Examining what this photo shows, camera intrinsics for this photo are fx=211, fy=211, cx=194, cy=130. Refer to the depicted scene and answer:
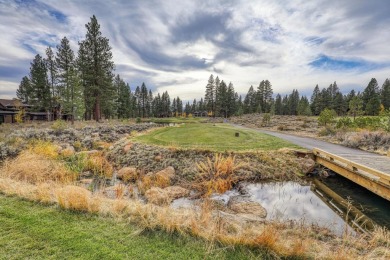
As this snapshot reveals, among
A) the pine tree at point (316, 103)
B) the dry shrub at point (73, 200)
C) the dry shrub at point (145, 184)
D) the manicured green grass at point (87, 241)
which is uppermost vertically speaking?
the pine tree at point (316, 103)

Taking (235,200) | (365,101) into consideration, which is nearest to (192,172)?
(235,200)

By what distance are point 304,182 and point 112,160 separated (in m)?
11.0

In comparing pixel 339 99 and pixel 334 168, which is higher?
pixel 339 99

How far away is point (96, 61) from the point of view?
96.6 ft

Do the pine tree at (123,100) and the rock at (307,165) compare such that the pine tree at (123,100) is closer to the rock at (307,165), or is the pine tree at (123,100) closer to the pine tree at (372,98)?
the rock at (307,165)

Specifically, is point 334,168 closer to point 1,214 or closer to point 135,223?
point 135,223

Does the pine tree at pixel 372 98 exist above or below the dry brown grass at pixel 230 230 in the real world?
above

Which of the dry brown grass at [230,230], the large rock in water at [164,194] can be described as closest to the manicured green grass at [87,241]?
the dry brown grass at [230,230]

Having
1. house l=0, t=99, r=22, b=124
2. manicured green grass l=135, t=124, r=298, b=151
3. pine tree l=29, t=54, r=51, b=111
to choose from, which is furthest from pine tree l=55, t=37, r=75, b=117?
manicured green grass l=135, t=124, r=298, b=151

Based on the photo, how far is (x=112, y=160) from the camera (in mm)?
13328

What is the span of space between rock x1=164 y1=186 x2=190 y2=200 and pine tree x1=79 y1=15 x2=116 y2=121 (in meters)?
24.5

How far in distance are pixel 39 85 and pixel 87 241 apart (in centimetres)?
4183

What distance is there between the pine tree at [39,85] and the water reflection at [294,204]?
40880 mm

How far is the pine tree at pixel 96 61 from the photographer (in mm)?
28703
